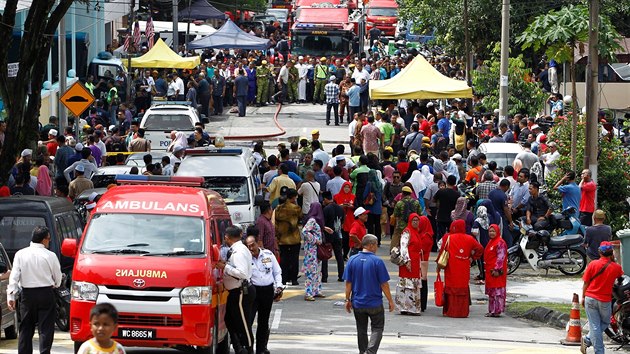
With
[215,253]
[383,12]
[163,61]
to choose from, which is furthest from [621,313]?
[383,12]

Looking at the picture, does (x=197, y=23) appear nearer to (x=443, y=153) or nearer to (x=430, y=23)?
(x=430, y=23)

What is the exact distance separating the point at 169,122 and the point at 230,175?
1083 cm

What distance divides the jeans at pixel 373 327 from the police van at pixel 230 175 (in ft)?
29.6

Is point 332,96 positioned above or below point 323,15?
below

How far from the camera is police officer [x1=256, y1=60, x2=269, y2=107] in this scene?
5072 cm

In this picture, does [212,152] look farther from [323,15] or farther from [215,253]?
[323,15]

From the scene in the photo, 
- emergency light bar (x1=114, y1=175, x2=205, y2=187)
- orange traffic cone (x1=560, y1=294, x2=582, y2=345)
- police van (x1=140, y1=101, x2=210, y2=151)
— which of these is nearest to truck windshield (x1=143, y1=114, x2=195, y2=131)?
police van (x1=140, y1=101, x2=210, y2=151)

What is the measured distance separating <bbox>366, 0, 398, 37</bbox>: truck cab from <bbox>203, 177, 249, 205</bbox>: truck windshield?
175 feet

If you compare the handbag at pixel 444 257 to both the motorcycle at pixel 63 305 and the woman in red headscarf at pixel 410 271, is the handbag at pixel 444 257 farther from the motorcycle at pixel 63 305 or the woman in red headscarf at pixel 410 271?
the motorcycle at pixel 63 305

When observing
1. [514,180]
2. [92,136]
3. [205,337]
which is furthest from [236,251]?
[92,136]

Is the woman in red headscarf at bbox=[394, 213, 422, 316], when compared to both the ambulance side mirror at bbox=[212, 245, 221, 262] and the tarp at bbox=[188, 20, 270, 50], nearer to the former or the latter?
the ambulance side mirror at bbox=[212, 245, 221, 262]

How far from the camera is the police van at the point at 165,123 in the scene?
116ft

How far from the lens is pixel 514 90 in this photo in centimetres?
4112

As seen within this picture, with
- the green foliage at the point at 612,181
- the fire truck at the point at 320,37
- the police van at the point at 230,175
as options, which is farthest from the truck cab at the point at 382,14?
the police van at the point at 230,175
